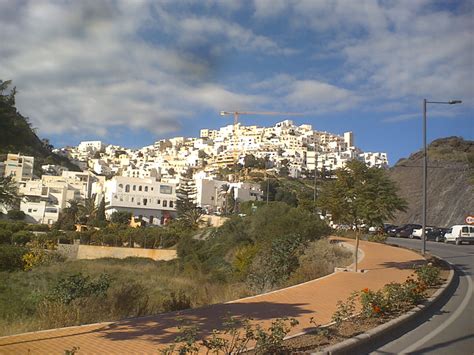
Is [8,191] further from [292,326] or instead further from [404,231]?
[404,231]

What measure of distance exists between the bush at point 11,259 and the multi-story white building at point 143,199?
173 feet

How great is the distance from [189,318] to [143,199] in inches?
3471

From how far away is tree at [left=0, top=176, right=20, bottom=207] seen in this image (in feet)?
29.7

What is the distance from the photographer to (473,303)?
41.9 ft

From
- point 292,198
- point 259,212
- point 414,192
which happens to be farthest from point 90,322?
point 292,198

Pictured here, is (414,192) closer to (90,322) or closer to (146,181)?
(146,181)

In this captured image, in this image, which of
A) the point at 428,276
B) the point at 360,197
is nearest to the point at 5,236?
the point at 360,197

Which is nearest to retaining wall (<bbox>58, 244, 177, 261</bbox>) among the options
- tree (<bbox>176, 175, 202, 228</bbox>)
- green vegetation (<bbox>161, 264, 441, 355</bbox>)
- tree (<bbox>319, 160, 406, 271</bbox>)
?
tree (<bbox>176, 175, 202, 228</bbox>)

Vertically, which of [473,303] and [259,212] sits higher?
[259,212]

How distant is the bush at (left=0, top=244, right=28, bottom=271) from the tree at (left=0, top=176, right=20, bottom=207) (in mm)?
31720

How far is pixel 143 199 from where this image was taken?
316 ft

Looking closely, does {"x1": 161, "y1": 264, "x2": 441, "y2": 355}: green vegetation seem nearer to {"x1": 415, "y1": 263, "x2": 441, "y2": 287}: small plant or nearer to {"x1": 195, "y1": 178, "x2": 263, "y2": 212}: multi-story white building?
{"x1": 415, "y1": 263, "x2": 441, "y2": 287}: small plant

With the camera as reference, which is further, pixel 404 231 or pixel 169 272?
pixel 404 231

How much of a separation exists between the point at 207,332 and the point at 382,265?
13.8m
